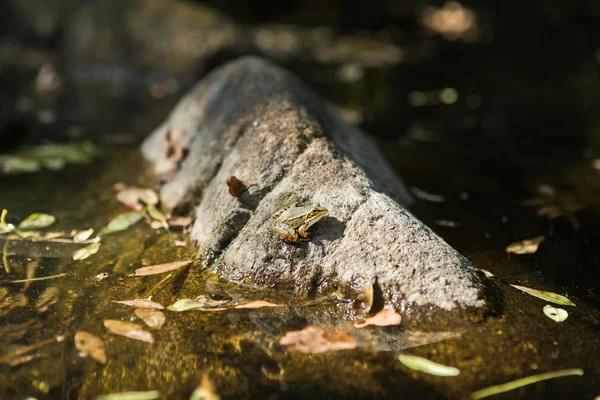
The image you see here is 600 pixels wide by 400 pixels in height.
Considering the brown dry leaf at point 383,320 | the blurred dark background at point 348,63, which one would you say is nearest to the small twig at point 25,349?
the brown dry leaf at point 383,320

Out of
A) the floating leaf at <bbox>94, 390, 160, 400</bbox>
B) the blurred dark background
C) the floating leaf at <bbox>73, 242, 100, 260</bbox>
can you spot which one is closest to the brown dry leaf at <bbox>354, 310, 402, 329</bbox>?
the floating leaf at <bbox>94, 390, 160, 400</bbox>

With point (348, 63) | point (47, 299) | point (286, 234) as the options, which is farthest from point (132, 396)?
point (348, 63)

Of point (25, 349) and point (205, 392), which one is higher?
point (205, 392)

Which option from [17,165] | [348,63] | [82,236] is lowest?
[17,165]

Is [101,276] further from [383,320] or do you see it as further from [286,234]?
[383,320]

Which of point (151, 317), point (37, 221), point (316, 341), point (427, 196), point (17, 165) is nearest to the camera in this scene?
point (316, 341)

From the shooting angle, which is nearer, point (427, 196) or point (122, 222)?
point (122, 222)

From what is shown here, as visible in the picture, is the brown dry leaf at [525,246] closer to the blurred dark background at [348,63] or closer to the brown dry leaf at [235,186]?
the brown dry leaf at [235,186]
